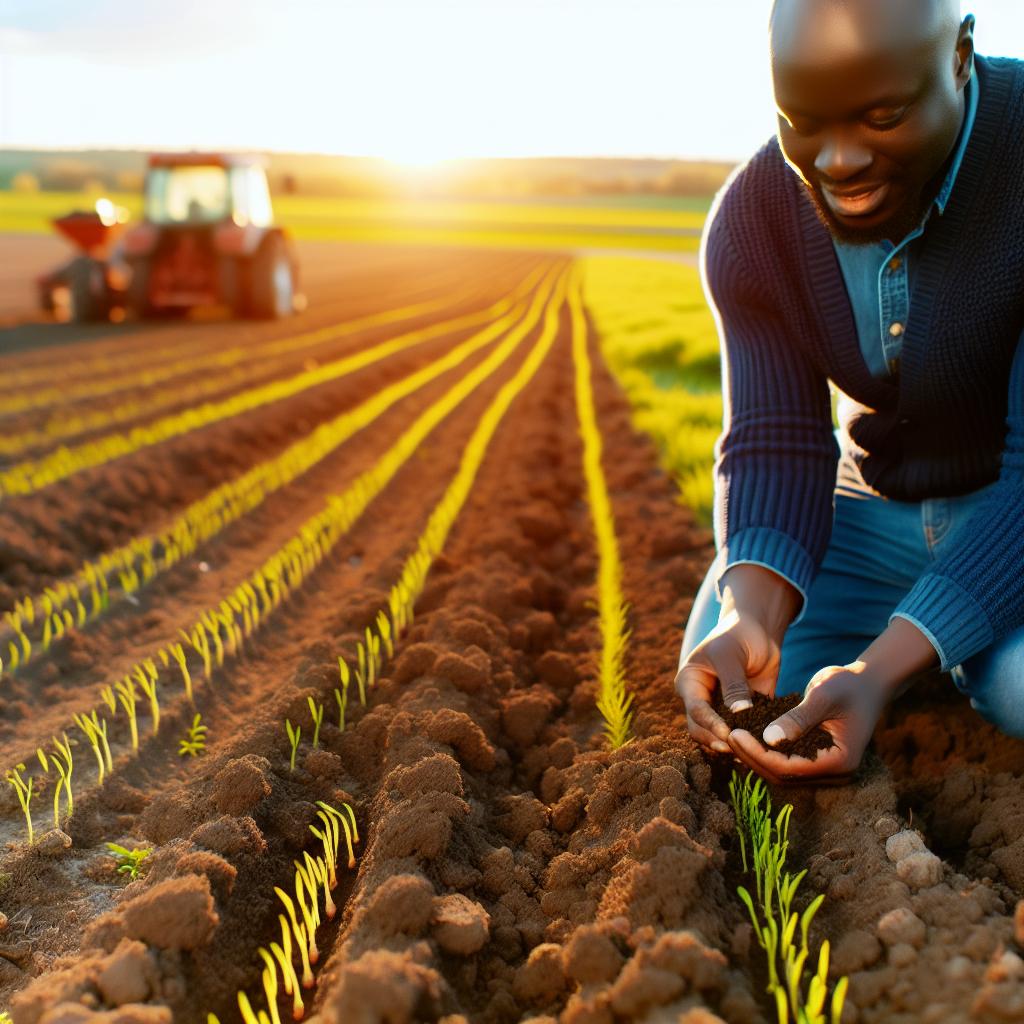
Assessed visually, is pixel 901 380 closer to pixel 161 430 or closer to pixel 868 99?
pixel 868 99

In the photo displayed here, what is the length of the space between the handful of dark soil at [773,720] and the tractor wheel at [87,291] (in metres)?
9.95

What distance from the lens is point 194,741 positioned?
2.77 metres

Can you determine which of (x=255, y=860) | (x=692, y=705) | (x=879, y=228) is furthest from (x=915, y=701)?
(x=255, y=860)

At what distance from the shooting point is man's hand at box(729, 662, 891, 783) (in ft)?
6.47

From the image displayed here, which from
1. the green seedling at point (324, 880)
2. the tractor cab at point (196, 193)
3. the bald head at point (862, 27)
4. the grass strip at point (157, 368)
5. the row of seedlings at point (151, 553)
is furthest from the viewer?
the tractor cab at point (196, 193)

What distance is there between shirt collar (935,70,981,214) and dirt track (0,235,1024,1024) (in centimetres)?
114

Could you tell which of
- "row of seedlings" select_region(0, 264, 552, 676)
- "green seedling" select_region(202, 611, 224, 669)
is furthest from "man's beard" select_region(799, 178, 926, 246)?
"row of seedlings" select_region(0, 264, 552, 676)

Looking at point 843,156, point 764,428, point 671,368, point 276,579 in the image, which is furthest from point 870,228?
point 671,368

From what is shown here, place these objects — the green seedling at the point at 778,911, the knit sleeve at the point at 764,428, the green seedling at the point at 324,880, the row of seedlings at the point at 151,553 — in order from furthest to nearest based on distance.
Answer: the row of seedlings at the point at 151,553 < the knit sleeve at the point at 764,428 < the green seedling at the point at 324,880 < the green seedling at the point at 778,911

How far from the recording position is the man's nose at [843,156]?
1888mm

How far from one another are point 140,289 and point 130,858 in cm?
945

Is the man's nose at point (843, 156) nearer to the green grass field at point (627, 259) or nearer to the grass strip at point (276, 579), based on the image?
the grass strip at point (276, 579)

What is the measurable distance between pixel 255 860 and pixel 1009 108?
203 centimetres

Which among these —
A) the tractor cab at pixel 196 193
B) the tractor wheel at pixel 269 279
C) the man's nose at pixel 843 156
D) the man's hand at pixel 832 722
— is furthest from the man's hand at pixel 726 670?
the tractor cab at pixel 196 193
